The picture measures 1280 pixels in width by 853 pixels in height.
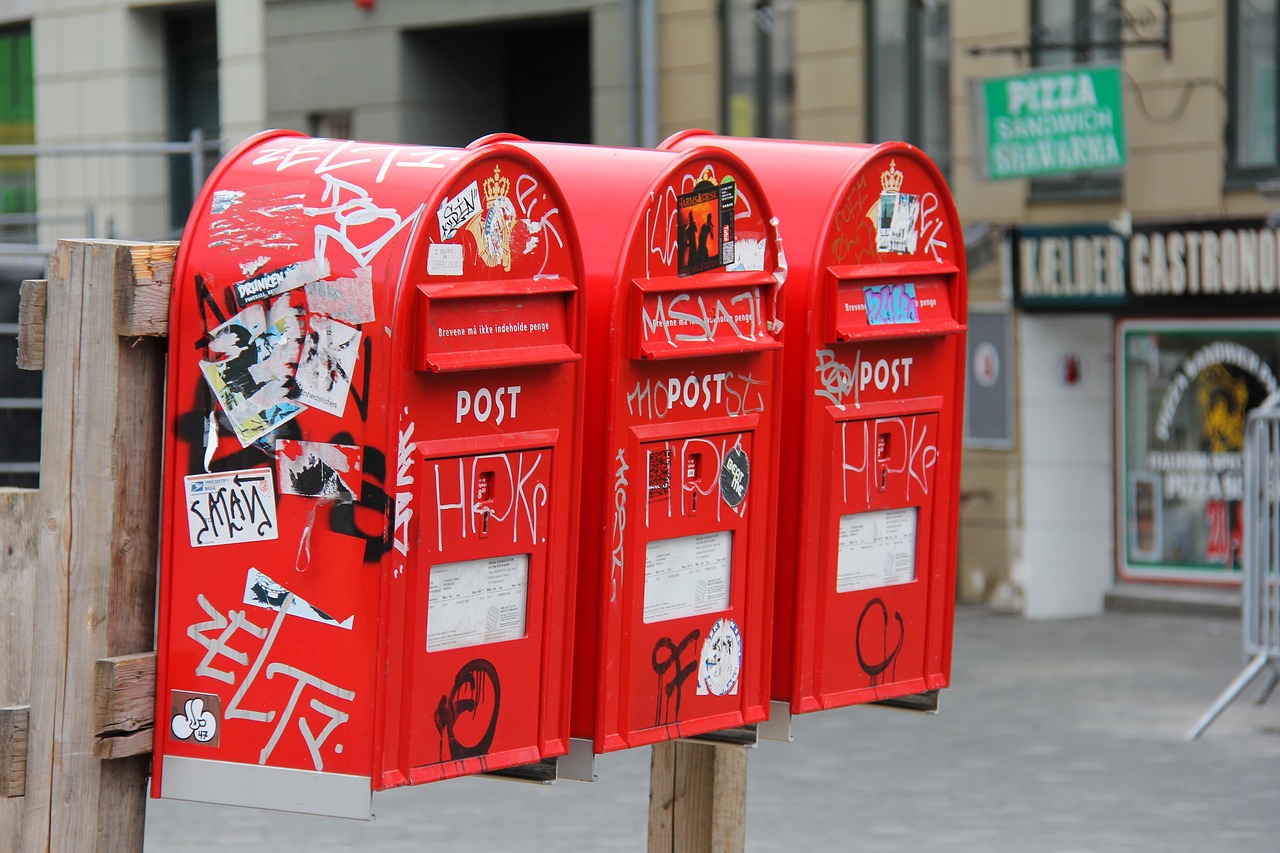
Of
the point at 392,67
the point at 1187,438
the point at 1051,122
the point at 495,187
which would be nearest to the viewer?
the point at 495,187

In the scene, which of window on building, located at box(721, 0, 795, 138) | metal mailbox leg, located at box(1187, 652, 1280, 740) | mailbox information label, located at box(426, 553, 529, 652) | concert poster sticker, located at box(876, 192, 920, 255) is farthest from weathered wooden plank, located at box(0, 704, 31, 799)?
window on building, located at box(721, 0, 795, 138)

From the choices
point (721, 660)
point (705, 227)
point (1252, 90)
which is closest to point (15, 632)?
point (721, 660)

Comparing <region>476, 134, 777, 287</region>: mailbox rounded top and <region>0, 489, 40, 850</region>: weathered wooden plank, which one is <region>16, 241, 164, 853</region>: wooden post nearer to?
<region>0, 489, 40, 850</region>: weathered wooden plank

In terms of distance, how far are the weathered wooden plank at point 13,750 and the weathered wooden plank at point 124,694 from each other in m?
0.13

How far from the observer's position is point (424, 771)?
3.57m

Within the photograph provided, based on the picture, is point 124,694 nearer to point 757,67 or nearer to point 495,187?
point 495,187

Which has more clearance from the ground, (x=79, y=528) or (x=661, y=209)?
(x=661, y=209)

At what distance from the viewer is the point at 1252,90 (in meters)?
13.0

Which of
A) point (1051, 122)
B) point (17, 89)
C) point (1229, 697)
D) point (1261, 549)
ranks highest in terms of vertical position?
point (17, 89)

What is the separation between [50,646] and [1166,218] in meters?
11.0

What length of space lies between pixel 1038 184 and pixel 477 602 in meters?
11.1

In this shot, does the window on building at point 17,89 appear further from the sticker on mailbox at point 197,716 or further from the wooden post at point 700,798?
the sticker on mailbox at point 197,716

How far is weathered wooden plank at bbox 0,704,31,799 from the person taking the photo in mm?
3414

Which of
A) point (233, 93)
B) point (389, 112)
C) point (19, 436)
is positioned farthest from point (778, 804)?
point (233, 93)
